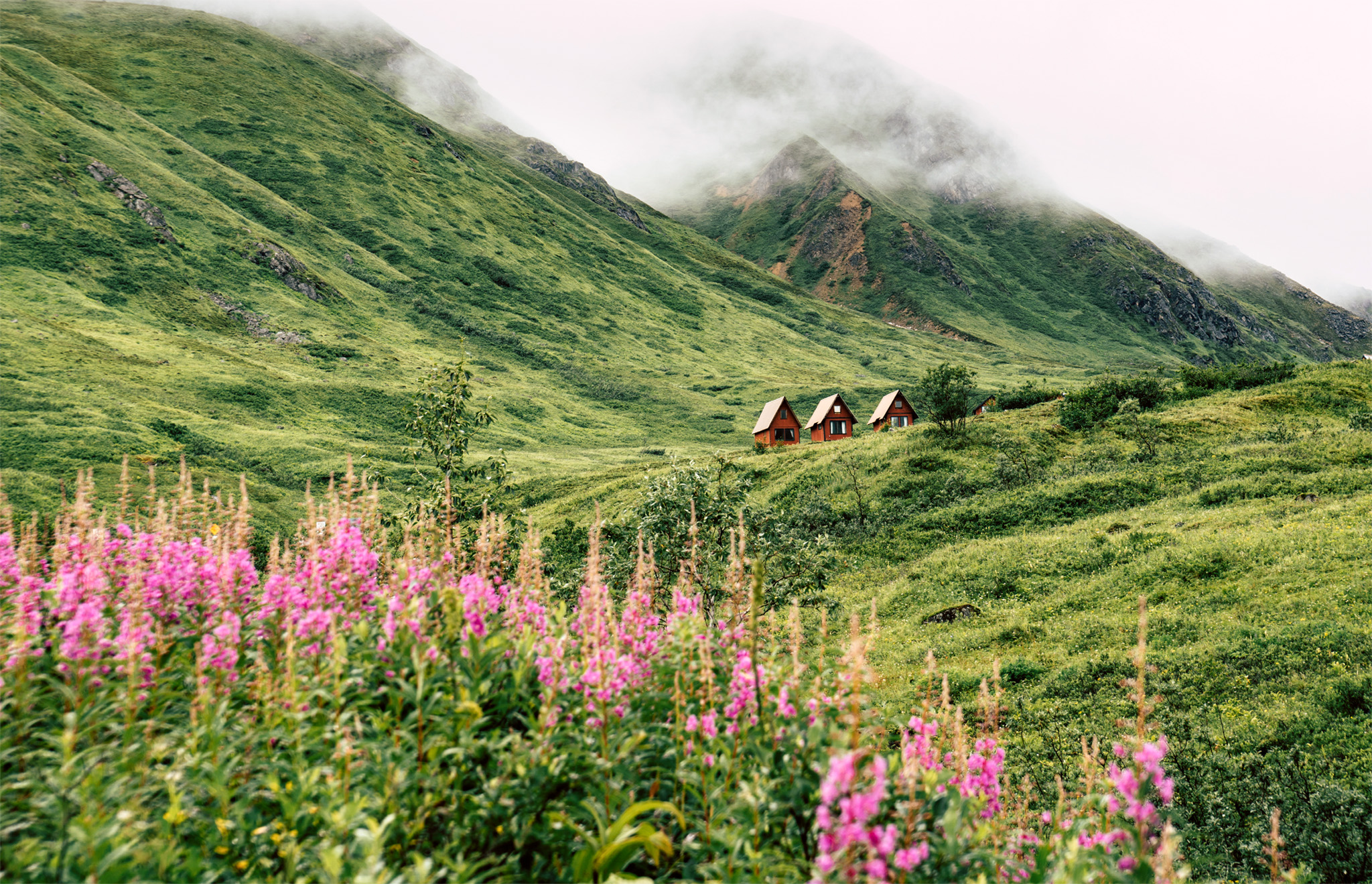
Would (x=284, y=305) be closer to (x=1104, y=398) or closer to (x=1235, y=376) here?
(x=1104, y=398)

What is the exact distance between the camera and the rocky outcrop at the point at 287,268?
117062 mm

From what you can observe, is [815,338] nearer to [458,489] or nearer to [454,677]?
[458,489]

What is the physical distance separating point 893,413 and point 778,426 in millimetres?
16034

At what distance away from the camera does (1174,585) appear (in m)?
22.1

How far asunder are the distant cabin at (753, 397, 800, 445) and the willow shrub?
3215 inches

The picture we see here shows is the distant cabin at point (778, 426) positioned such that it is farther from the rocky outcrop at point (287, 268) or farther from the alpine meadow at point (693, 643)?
the rocky outcrop at point (287, 268)

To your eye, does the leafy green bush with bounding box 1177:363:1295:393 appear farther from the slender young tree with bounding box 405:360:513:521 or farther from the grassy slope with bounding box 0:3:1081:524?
the slender young tree with bounding box 405:360:513:521

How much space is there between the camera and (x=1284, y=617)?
17.8m

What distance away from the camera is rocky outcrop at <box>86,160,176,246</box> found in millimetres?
108438

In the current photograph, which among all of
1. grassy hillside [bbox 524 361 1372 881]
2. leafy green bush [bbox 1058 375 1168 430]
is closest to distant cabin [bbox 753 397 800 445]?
leafy green bush [bbox 1058 375 1168 430]

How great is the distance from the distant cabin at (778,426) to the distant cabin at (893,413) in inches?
436

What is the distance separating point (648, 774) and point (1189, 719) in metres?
15.5

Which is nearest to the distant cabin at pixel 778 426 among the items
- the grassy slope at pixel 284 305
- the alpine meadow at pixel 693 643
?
the grassy slope at pixel 284 305

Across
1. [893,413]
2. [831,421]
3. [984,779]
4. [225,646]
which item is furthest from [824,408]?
[225,646]
